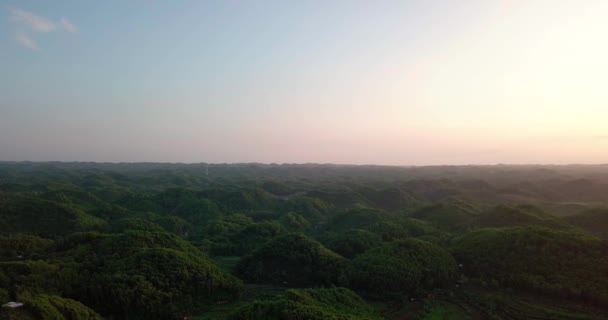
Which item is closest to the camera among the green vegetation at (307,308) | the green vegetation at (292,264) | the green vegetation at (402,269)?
the green vegetation at (307,308)

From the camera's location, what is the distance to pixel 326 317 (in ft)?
46.2

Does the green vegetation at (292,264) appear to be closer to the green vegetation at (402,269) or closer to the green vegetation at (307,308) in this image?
the green vegetation at (402,269)

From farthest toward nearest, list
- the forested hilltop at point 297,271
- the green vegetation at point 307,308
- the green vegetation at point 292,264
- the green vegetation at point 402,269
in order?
the green vegetation at point 292,264, the green vegetation at point 402,269, the forested hilltop at point 297,271, the green vegetation at point 307,308

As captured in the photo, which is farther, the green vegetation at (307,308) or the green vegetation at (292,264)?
the green vegetation at (292,264)

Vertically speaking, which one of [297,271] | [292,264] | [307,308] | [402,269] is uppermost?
[307,308]

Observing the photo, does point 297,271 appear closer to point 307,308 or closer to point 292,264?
point 292,264

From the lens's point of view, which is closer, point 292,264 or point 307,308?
point 307,308

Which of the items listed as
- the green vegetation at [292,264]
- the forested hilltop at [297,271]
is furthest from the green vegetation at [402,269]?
the green vegetation at [292,264]

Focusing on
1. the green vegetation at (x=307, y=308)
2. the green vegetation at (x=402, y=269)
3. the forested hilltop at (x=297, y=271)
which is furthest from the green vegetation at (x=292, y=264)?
the green vegetation at (x=307, y=308)

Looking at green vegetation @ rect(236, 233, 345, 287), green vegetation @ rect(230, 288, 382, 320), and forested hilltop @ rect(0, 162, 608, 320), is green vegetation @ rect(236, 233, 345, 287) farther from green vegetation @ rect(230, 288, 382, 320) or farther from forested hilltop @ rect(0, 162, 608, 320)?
green vegetation @ rect(230, 288, 382, 320)

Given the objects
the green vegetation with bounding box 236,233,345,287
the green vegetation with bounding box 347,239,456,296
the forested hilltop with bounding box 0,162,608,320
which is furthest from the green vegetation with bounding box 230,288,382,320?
the green vegetation with bounding box 236,233,345,287

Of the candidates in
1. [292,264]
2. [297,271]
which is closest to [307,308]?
[297,271]

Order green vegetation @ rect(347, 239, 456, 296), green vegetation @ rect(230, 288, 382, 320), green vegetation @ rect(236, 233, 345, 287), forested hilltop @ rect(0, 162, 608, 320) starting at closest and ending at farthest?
1. green vegetation @ rect(230, 288, 382, 320)
2. forested hilltop @ rect(0, 162, 608, 320)
3. green vegetation @ rect(347, 239, 456, 296)
4. green vegetation @ rect(236, 233, 345, 287)

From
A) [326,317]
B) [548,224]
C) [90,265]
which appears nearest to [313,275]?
[326,317]
